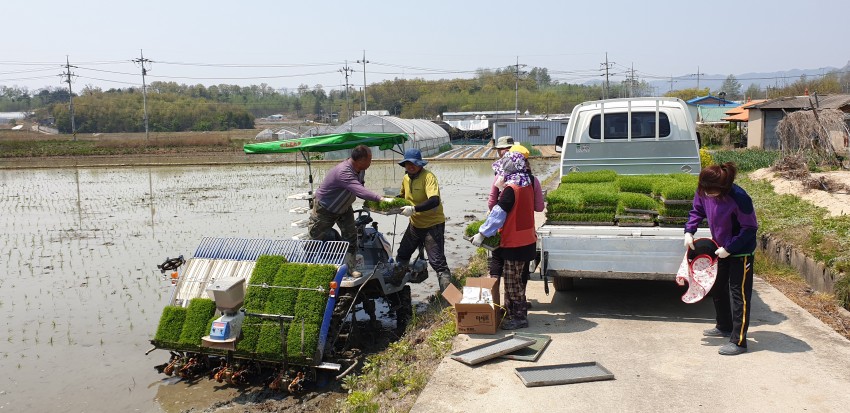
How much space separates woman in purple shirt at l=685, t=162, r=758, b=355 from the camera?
17.7ft

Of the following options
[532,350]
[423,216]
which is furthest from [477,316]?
[423,216]

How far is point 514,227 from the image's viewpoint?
20.4 ft

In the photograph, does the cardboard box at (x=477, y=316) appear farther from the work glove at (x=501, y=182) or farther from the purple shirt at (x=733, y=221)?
the purple shirt at (x=733, y=221)

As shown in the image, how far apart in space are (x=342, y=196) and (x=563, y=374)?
3.27 m

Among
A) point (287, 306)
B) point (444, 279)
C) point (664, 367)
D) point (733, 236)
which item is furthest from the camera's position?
point (444, 279)

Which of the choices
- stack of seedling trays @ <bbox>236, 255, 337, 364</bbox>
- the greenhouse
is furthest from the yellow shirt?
the greenhouse

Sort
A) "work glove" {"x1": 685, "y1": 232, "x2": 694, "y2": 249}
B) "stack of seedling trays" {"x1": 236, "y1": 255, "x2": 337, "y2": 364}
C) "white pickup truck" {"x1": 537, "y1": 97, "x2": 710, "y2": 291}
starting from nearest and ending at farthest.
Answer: "work glove" {"x1": 685, "y1": 232, "x2": 694, "y2": 249}, "stack of seedling trays" {"x1": 236, "y1": 255, "x2": 337, "y2": 364}, "white pickup truck" {"x1": 537, "y1": 97, "x2": 710, "y2": 291}

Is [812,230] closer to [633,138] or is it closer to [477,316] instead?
[633,138]

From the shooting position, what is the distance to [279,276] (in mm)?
6293

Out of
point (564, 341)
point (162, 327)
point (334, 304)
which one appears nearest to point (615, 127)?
point (564, 341)

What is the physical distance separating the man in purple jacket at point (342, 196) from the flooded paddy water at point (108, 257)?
7.33 feet

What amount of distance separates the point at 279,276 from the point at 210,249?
120 cm

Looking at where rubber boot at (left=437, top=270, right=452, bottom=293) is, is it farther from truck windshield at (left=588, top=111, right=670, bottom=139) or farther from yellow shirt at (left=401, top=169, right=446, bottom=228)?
truck windshield at (left=588, top=111, right=670, bottom=139)

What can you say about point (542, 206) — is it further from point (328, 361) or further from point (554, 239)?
point (328, 361)
